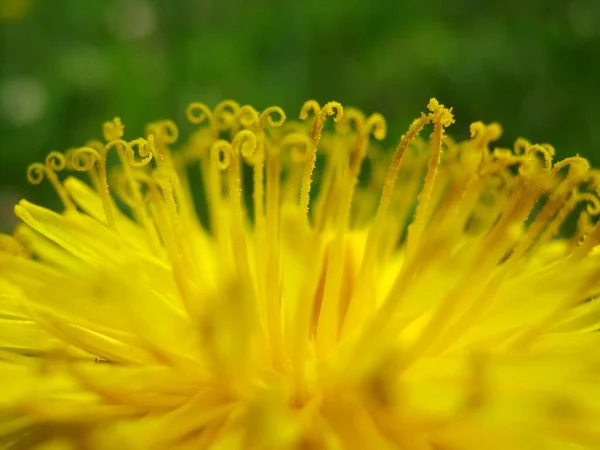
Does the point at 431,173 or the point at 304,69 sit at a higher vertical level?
the point at 304,69

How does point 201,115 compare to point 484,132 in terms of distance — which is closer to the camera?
point 484,132

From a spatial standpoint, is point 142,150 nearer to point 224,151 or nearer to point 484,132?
point 224,151

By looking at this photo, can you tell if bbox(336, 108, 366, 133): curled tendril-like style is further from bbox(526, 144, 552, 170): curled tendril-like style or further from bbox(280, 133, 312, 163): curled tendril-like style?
bbox(526, 144, 552, 170): curled tendril-like style

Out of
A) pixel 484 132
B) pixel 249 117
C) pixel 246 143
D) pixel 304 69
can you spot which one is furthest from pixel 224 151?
pixel 304 69

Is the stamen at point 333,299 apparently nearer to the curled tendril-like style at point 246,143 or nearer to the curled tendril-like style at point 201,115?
the curled tendril-like style at point 246,143

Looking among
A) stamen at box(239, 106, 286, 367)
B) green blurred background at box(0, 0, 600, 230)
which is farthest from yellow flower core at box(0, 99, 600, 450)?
green blurred background at box(0, 0, 600, 230)

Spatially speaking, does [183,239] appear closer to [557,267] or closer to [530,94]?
[557,267]

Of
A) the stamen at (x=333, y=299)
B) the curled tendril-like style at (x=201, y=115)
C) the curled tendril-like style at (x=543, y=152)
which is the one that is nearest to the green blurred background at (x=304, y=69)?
the curled tendril-like style at (x=201, y=115)
